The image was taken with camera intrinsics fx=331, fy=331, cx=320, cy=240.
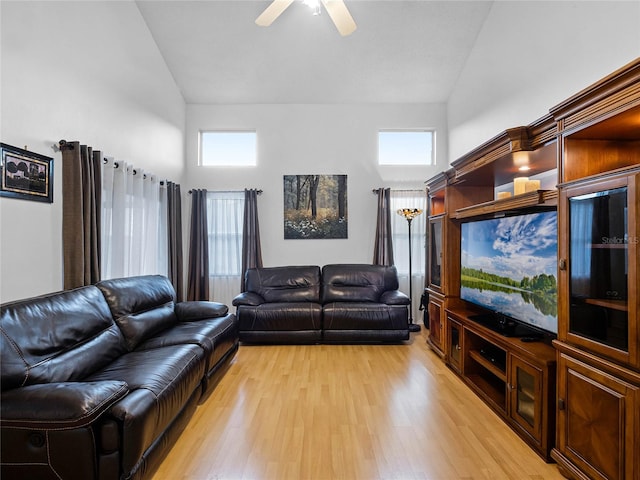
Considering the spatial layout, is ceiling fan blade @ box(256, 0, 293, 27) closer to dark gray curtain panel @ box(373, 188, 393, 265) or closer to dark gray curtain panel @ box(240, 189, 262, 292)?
dark gray curtain panel @ box(240, 189, 262, 292)

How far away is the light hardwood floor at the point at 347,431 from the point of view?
6.26ft

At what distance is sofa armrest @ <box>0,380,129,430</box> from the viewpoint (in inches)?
57.7

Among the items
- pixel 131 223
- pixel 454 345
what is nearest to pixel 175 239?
pixel 131 223

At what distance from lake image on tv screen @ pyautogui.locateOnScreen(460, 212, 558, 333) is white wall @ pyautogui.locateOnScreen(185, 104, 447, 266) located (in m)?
2.21

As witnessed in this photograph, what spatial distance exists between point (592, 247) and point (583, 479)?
120cm

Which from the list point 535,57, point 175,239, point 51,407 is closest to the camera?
point 51,407

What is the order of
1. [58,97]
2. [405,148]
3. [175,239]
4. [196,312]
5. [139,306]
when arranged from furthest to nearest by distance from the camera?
1. [405,148]
2. [175,239]
3. [196,312]
4. [139,306]
5. [58,97]

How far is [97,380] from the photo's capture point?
6.84ft

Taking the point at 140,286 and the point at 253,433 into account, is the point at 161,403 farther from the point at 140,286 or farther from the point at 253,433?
the point at 140,286

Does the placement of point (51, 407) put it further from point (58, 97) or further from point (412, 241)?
point (412, 241)

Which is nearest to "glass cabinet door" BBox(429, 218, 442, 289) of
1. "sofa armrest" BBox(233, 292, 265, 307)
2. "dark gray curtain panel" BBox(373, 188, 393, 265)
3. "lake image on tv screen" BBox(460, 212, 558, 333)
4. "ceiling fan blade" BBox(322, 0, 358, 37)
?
"lake image on tv screen" BBox(460, 212, 558, 333)

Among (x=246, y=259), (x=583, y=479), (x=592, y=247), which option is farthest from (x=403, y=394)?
(x=246, y=259)

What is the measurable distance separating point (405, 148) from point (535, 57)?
2360 millimetres

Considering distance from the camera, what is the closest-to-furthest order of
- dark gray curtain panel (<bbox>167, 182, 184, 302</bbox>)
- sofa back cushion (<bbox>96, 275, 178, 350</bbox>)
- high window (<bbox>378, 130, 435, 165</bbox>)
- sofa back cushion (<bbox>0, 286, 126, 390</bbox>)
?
sofa back cushion (<bbox>0, 286, 126, 390</bbox>), sofa back cushion (<bbox>96, 275, 178, 350</bbox>), dark gray curtain panel (<bbox>167, 182, 184, 302</bbox>), high window (<bbox>378, 130, 435, 165</bbox>)
